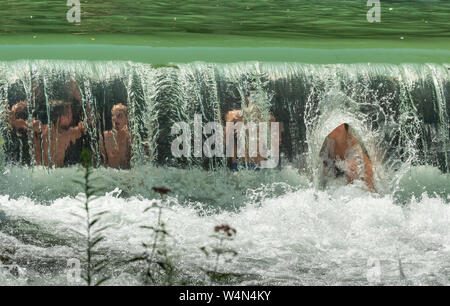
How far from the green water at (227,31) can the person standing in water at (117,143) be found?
777mm

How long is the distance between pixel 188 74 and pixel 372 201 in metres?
2.41

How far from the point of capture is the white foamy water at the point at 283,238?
660cm

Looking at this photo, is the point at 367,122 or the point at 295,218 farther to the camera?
the point at 367,122

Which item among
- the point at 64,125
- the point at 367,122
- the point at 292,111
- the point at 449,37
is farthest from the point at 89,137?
the point at 449,37

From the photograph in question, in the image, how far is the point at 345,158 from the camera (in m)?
8.74

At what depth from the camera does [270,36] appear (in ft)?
36.1

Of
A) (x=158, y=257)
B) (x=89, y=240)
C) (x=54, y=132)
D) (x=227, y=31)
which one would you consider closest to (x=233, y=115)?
(x=54, y=132)

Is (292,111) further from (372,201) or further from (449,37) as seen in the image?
(449,37)

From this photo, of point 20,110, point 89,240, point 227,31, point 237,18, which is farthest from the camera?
point 237,18

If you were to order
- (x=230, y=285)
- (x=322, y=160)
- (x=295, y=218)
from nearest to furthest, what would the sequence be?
(x=230, y=285) < (x=295, y=218) < (x=322, y=160)

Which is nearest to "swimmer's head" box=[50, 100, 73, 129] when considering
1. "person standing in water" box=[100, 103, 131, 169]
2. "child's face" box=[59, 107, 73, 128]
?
"child's face" box=[59, 107, 73, 128]

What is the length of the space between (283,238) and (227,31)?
4550mm

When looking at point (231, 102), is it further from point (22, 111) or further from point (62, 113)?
point (22, 111)

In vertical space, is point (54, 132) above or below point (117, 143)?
above
